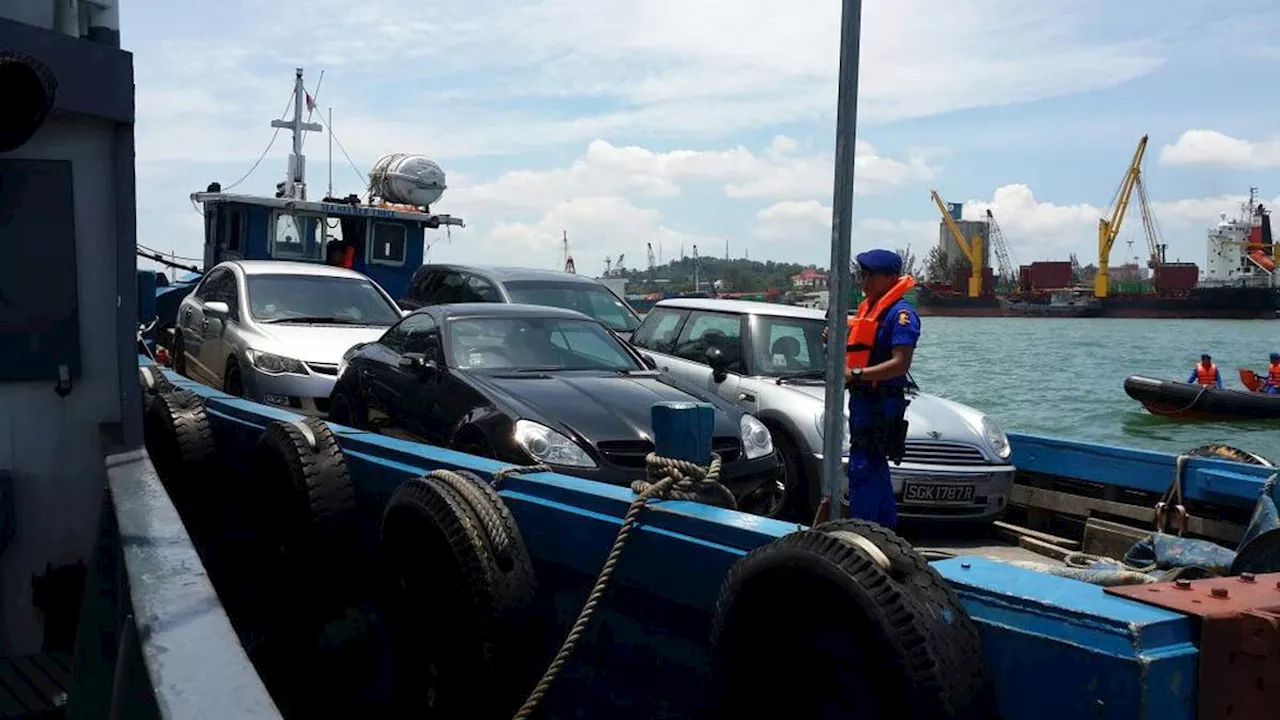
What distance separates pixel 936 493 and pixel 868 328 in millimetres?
1634

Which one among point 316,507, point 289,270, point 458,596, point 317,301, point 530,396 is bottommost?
point 458,596

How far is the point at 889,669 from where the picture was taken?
2.42 meters

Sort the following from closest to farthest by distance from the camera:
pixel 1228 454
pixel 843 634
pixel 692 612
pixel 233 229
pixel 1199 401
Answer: pixel 843 634 → pixel 692 612 → pixel 1228 454 → pixel 233 229 → pixel 1199 401

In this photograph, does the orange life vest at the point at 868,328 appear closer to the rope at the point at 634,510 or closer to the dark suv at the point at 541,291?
Answer: the rope at the point at 634,510

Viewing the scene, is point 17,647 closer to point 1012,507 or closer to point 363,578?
point 363,578

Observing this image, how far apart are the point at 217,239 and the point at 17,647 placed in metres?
12.0

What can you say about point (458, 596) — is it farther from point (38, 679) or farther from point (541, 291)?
point (541, 291)

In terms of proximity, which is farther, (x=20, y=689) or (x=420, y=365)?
(x=420, y=365)

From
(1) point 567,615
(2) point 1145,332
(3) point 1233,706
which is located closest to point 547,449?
(1) point 567,615

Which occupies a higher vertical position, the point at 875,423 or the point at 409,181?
the point at 409,181

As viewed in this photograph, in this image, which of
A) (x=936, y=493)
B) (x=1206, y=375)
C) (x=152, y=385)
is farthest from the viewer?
(x=1206, y=375)

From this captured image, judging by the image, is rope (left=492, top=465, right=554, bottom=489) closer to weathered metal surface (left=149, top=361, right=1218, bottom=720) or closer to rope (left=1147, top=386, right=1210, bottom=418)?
weathered metal surface (left=149, top=361, right=1218, bottom=720)

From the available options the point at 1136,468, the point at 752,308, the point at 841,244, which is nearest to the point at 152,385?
the point at 752,308

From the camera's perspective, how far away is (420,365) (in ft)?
22.5
